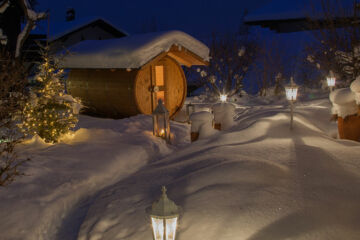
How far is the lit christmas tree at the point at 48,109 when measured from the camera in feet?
26.1

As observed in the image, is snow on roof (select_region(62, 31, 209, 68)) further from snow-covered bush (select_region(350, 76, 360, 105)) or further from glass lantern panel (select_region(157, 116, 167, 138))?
snow-covered bush (select_region(350, 76, 360, 105))

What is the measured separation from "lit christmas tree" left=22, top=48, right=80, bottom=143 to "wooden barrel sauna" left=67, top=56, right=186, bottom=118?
236 cm

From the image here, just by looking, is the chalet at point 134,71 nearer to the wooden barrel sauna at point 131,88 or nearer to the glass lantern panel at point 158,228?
the wooden barrel sauna at point 131,88

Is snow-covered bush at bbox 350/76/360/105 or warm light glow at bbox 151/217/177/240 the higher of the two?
snow-covered bush at bbox 350/76/360/105

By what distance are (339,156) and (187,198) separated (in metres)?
2.73

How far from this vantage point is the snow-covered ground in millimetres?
3691

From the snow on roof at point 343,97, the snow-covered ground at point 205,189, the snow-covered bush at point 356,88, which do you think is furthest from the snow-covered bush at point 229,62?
the snow-covered bush at point 356,88

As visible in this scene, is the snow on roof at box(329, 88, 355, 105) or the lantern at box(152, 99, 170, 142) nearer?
the snow on roof at box(329, 88, 355, 105)

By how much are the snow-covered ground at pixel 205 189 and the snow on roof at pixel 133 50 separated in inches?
137

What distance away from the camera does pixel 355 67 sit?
39.0 ft

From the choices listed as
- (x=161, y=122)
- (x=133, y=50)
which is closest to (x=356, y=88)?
(x=161, y=122)

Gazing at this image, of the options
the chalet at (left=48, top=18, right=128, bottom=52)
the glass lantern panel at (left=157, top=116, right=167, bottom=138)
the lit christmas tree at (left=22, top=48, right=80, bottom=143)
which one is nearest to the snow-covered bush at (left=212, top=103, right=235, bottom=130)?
the glass lantern panel at (left=157, top=116, right=167, bottom=138)

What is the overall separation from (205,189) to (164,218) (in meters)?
1.75

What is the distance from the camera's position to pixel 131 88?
11133 millimetres
